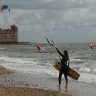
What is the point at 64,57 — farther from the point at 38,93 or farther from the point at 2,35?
the point at 2,35

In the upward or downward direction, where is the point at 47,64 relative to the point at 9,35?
downward

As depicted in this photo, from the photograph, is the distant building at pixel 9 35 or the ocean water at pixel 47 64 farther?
the distant building at pixel 9 35

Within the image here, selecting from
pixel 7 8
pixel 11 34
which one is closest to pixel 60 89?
pixel 7 8

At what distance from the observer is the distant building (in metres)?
137

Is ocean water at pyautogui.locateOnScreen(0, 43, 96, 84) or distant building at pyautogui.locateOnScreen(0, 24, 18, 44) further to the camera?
distant building at pyautogui.locateOnScreen(0, 24, 18, 44)

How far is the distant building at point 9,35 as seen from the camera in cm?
13688

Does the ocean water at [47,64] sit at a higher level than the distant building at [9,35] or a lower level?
lower

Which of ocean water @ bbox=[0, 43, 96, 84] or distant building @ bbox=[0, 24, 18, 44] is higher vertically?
distant building @ bbox=[0, 24, 18, 44]

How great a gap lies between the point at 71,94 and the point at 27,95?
189 centimetres

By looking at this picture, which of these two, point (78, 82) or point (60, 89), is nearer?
point (60, 89)

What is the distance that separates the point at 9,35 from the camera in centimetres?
13975

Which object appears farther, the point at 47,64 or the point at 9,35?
the point at 9,35

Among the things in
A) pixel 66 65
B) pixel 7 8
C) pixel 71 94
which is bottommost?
pixel 71 94

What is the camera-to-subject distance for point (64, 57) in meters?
12.4
